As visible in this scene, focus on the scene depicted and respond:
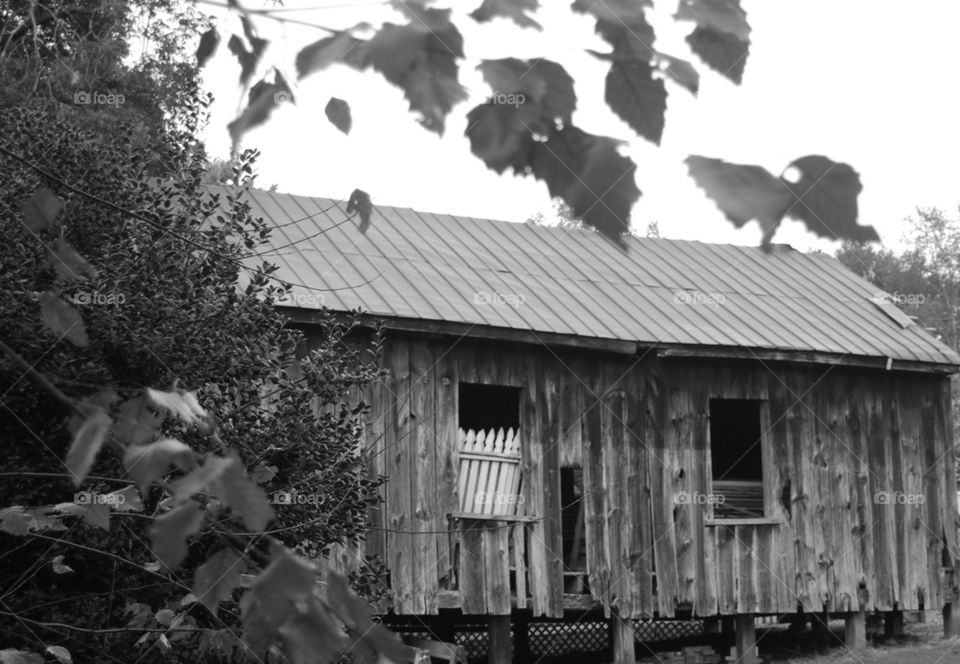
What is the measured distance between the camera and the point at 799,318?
52.4ft

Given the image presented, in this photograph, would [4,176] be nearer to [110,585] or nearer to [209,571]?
[110,585]

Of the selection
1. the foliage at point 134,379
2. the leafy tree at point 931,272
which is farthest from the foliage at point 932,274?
the foliage at point 134,379

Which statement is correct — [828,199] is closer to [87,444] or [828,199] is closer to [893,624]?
A: [87,444]

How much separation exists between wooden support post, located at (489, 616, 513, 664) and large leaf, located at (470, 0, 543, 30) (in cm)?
1203

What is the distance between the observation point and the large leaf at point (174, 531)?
1.51m

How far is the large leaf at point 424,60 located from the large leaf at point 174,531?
0.62 metres

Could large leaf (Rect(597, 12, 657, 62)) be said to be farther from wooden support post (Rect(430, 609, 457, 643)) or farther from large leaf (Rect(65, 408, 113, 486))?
wooden support post (Rect(430, 609, 457, 643))

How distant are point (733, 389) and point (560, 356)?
8.02 ft

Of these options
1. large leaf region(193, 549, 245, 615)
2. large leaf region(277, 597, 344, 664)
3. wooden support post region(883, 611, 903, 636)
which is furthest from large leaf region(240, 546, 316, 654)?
wooden support post region(883, 611, 903, 636)

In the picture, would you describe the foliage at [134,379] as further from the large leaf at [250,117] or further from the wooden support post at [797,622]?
the wooden support post at [797,622]

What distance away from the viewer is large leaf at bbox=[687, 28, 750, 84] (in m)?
1.71

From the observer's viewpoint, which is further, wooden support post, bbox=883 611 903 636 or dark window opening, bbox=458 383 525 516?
wooden support post, bbox=883 611 903 636

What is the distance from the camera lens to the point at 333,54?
156cm

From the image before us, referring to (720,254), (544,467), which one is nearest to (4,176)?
(544,467)
